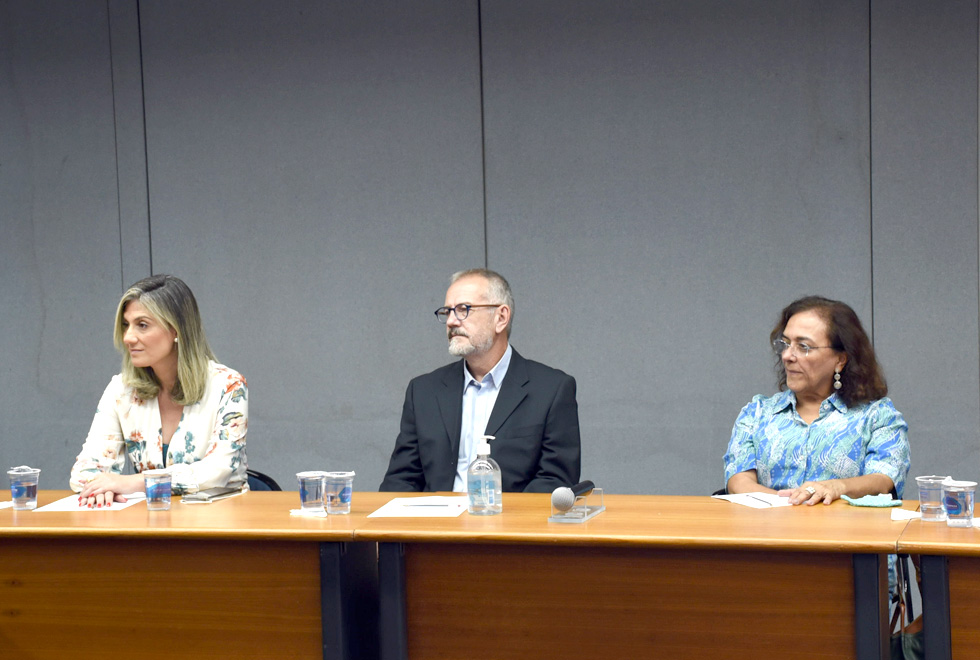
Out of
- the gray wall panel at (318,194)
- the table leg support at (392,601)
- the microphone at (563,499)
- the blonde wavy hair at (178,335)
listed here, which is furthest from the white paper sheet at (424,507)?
the gray wall panel at (318,194)

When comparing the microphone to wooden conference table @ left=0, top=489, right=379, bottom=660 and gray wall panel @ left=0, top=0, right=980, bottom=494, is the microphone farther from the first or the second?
gray wall panel @ left=0, top=0, right=980, bottom=494

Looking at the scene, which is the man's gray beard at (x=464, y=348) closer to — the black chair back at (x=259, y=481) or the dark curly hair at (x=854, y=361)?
the black chair back at (x=259, y=481)

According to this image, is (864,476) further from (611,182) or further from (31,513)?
(31,513)

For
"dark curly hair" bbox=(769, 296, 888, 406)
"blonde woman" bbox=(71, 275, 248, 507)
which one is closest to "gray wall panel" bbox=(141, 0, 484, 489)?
"blonde woman" bbox=(71, 275, 248, 507)

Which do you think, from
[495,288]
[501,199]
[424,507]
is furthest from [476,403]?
[501,199]

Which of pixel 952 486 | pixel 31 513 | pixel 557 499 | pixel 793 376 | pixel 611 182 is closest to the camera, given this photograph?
pixel 952 486

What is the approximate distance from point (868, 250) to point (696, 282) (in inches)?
31.0

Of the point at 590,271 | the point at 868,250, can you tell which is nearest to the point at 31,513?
the point at 590,271

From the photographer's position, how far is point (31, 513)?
282 centimetres

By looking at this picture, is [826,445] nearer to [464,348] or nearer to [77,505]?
[464,348]

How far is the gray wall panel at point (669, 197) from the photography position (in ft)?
14.6

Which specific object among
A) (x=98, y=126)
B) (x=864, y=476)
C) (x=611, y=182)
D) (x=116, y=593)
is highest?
(x=98, y=126)

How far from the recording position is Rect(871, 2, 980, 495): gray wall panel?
427 centimetres

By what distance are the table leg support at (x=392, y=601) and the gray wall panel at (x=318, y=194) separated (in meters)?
2.56
